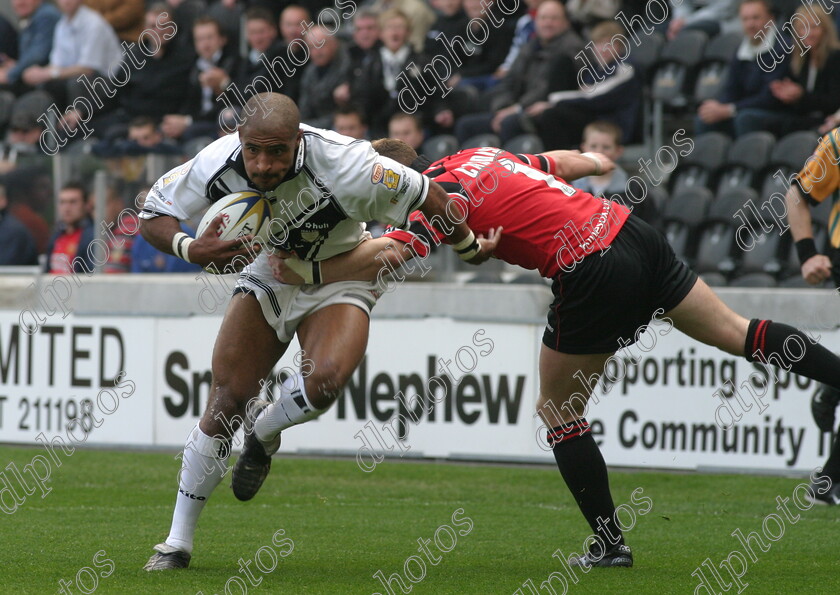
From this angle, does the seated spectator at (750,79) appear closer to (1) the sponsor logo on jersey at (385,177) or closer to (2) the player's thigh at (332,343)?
(2) the player's thigh at (332,343)

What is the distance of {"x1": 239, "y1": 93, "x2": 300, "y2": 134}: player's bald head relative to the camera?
5258 millimetres

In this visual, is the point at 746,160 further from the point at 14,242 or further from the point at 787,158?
the point at 14,242

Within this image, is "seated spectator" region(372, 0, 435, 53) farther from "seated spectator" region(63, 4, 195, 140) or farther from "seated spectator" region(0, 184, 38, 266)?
"seated spectator" region(0, 184, 38, 266)

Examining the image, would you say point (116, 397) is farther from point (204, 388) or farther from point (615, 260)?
point (615, 260)

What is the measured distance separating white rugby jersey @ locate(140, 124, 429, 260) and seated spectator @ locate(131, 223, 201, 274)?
6555 mm

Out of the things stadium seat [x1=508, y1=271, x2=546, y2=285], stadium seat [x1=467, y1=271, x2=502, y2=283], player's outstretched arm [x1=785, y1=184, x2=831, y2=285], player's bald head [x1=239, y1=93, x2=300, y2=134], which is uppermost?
player's bald head [x1=239, y1=93, x2=300, y2=134]

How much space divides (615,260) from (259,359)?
175cm

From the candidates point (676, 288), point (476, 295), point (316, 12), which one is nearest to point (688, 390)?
point (476, 295)

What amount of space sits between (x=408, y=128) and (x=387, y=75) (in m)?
1.60

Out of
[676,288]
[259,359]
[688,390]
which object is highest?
[676,288]

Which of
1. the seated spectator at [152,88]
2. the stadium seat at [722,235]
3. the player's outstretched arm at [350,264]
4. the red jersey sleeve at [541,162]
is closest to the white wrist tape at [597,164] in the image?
the red jersey sleeve at [541,162]

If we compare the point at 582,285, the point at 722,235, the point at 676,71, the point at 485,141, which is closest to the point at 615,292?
the point at 582,285

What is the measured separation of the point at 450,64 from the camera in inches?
544

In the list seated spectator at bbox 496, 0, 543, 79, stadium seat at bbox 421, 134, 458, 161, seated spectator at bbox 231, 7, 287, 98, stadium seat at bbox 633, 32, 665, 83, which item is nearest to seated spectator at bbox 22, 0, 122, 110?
seated spectator at bbox 231, 7, 287, 98
